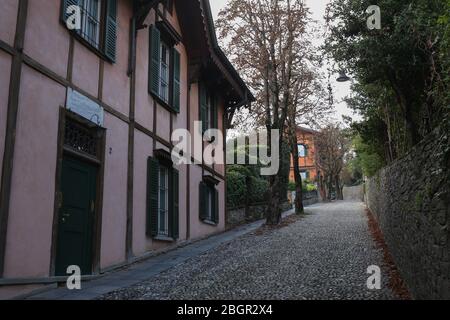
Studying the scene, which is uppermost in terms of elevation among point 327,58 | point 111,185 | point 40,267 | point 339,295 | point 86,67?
point 327,58

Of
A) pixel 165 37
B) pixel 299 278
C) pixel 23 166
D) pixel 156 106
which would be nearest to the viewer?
pixel 23 166

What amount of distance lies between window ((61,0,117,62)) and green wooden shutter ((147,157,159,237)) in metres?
2.64

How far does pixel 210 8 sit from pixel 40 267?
30.0ft

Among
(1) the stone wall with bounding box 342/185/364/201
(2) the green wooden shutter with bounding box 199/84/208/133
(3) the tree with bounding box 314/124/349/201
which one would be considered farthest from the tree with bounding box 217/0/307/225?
(1) the stone wall with bounding box 342/185/364/201

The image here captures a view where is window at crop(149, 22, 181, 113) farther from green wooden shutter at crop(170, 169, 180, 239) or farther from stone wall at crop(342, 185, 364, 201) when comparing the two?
stone wall at crop(342, 185, 364, 201)

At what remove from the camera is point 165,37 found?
1201 cm

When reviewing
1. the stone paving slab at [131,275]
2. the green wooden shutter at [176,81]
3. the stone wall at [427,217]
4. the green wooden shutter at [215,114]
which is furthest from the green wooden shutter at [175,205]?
the stone wall at [427,217]

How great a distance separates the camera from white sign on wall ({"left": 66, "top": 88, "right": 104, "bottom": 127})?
23.9 ft

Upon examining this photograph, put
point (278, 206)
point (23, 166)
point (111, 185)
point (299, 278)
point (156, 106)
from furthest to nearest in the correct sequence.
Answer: point (278, 206) < point (156, 106) < point (111, 185) < point (299, 278) < point (23, 166)

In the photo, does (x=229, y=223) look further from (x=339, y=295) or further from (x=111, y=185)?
(x=339, y=295)

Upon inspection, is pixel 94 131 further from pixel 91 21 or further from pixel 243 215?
pixel 243 215

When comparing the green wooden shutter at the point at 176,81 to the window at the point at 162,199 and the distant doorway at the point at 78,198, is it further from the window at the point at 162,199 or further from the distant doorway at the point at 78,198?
the distant doorway at the point at 78,198

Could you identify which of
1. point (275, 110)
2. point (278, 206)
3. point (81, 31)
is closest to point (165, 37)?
point (81, 31)

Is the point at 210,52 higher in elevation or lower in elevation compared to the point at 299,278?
higher
